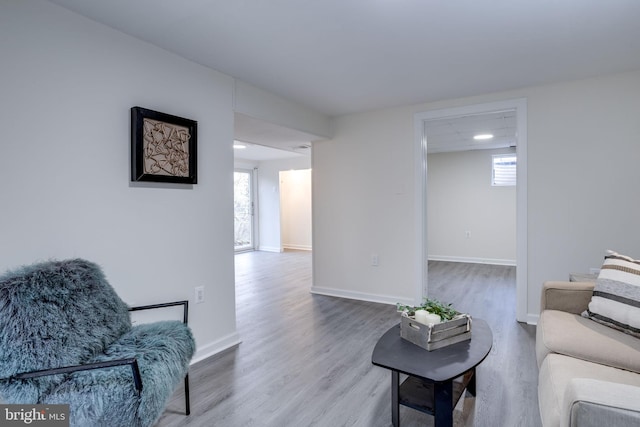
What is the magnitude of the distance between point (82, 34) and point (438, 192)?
20.1 ft

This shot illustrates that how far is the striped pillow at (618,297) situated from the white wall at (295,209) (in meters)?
6.82

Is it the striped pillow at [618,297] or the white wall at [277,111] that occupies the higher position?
the white wall at [277,111]

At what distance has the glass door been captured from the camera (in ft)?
27.4

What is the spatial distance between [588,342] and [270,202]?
7356 mm

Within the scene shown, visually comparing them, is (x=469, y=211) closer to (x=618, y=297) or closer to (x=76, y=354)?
(x=618, y=297)

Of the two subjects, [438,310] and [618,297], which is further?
[438,310]

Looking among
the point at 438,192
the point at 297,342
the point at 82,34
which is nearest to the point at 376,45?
the point at 82,34

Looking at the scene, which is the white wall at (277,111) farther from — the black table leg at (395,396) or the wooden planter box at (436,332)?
the black table leg at (395,396)

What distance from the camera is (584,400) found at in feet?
3.13

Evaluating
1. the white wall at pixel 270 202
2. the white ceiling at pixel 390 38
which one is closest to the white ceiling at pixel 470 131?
the white ceiling at pixel 390 38

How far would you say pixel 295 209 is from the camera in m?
8.70

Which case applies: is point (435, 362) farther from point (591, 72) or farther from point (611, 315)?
point (591, 72)

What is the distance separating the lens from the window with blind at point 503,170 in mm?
6199

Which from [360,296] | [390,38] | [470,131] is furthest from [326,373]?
[470,131]
